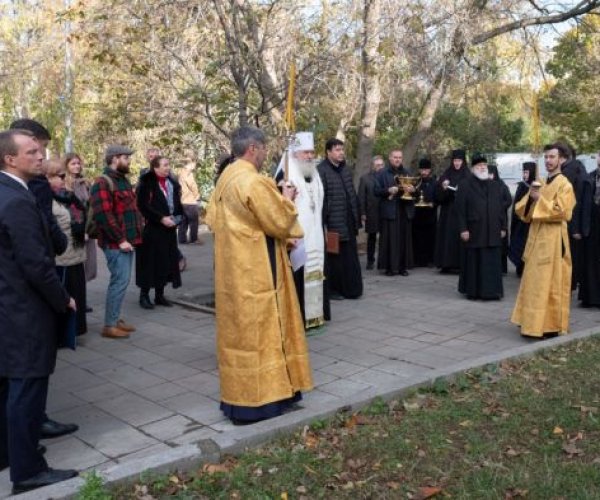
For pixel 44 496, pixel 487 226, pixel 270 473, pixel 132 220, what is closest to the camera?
pixel 44 496

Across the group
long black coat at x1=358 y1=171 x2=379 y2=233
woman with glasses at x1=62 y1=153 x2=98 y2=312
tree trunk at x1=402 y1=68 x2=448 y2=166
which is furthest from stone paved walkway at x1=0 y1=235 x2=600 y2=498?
tree trunk at x1=402 y1=68 x2=448 y2=166

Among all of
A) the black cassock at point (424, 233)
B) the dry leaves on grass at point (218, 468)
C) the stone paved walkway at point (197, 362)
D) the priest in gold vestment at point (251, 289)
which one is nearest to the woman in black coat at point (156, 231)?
the stone paved walkway at point (197, 362)

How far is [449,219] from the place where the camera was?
38.4 ft

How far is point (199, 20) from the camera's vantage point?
895cm

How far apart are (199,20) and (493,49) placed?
927 cm

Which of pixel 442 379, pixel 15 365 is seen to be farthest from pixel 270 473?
pixel 442 379

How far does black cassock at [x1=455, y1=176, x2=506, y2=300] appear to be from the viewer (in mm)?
9242

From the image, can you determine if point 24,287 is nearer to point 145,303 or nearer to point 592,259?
point 145,303

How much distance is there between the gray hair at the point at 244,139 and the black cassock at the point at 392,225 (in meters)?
6.34

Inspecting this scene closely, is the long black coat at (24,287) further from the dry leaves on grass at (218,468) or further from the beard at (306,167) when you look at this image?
the beard at (306,167)

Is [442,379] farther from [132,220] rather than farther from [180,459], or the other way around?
[132,220]

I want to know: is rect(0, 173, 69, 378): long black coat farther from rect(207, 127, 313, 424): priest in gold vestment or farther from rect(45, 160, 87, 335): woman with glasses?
rect(45, 160, 87, 335): woman with glasses

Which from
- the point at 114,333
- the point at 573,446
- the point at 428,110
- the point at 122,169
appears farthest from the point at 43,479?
the point at 428,110

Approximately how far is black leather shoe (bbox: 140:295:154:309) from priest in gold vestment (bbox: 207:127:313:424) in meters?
4.22
